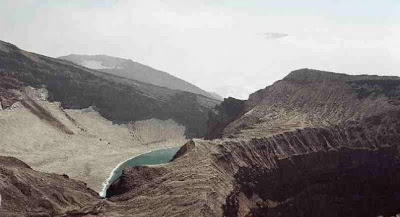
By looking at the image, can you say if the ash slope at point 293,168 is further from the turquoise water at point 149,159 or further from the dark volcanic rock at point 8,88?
the dark volcanic rock at point 8,88

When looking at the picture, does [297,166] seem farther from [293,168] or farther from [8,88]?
[8,88]

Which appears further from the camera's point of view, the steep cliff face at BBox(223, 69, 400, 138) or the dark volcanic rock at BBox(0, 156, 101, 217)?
the steep cliff face at BBox(223, 69, 400, 138)

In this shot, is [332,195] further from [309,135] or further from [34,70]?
[34,70]

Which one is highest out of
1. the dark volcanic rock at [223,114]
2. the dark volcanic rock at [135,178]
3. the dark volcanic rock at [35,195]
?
the dark volcanic rock at [223,114]

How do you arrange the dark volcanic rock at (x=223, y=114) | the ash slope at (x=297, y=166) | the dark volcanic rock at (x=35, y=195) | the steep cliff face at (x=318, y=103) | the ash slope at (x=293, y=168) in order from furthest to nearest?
1. the dark volcanic rock at (x=223, y=114)
2. the steep cliff face at (x=318, y=103)
3. the ash slope at (x=297, y=166)
4. the ash slope at (x=293, y=168)
5. the dark volcanic rock at (x=35, y=195)

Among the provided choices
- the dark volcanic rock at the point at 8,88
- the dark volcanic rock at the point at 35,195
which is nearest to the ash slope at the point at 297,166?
the dark volcanic rock at the point at 35,195

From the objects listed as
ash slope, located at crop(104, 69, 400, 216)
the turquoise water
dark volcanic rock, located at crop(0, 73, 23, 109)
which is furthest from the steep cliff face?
dark volcanic rock, located at crop(0, 73, 23, 109)

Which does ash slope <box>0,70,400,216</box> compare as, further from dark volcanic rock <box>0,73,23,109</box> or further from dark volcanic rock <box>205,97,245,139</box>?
dark volcanic rock <box>0,73,23,109</box>

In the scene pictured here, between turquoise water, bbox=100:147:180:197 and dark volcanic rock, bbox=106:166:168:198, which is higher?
dark volcanic rock, bbox=106:166:168:198
